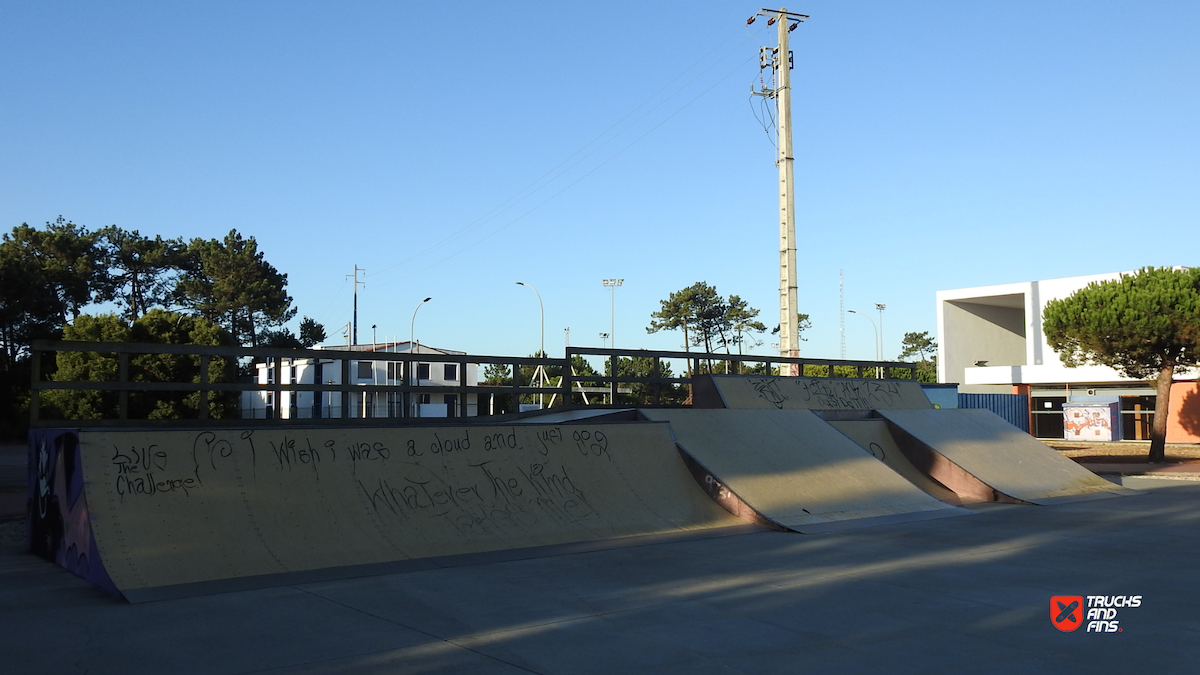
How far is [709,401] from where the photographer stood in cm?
1365

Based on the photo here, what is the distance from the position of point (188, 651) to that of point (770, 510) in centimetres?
693

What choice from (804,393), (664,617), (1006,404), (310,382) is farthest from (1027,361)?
(664,617)

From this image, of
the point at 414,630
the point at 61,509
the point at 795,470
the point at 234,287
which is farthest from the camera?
the point at 234,287

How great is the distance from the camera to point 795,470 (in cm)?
1153

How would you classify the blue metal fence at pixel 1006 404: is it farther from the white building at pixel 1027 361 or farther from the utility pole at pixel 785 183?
the utility pole at pixel 785 183

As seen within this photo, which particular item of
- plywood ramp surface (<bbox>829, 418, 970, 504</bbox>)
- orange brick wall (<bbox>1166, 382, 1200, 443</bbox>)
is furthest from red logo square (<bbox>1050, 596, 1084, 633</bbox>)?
orange brick wall (<bbox>1166, 382, 1200, 443</bbox>)

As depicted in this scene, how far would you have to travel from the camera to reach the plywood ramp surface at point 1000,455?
44.4 ft

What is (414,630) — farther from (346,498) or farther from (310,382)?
(310,382)

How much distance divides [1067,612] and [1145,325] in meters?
23.2

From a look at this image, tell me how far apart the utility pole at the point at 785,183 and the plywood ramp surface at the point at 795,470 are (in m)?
6.62

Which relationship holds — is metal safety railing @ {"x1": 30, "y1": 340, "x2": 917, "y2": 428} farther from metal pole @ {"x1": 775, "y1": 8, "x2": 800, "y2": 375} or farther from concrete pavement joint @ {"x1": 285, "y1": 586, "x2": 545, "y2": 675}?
concrete pavement joint @ {"x1": 285, "y1": 586, "x2": 545, "y2": 675}

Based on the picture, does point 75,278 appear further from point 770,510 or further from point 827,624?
point 827,624

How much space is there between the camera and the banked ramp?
281 inches

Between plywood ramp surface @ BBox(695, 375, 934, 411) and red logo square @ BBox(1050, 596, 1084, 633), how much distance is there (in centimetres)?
751
